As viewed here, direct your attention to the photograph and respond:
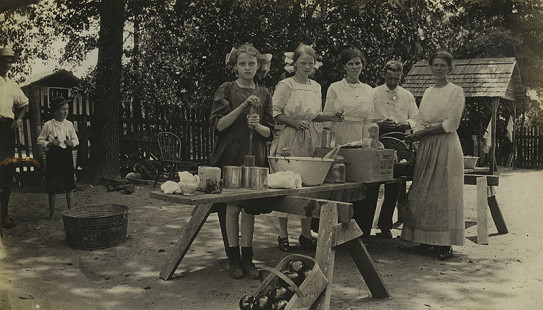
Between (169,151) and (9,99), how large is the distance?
534 cm

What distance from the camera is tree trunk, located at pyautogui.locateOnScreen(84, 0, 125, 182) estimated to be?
9.23 metres

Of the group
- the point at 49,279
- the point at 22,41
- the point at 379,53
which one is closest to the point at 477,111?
the point at 379,53

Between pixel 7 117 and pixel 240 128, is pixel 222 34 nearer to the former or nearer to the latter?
pixel 7 117

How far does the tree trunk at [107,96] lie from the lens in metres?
9.23

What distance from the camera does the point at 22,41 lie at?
7.85 meters

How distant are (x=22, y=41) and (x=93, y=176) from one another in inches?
112

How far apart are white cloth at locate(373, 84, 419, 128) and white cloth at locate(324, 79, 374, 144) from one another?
42cm

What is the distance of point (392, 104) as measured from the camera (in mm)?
5422

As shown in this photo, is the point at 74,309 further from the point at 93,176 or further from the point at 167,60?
the point at 167,60

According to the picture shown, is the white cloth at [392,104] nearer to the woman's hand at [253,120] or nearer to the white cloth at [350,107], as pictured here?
the white cloth at [350,107]

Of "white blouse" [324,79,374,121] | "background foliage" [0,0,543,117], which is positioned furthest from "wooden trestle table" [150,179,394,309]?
"background foliage" [0,0,543,117]

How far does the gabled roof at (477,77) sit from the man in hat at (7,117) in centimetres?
972

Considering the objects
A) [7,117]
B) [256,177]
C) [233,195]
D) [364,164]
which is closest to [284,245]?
[364,164]

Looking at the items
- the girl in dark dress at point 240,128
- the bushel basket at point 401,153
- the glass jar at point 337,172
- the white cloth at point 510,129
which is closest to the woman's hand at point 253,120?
the girl in dark dress at point 240,128
